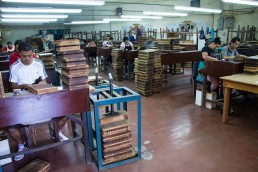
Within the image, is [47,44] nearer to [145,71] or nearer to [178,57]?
[145,71]

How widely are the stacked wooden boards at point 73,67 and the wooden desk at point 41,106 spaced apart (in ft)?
0.30

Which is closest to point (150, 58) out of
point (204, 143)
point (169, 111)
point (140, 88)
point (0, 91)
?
point (140, 88)

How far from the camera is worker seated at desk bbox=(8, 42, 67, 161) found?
2.66 meters

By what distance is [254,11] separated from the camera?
9188 millimetres

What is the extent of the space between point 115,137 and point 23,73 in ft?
4.98

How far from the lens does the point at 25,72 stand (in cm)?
286

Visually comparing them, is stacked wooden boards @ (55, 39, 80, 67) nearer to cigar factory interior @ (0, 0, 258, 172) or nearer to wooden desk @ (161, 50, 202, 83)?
cigar factory interior @ (0, 0, 258, 172)

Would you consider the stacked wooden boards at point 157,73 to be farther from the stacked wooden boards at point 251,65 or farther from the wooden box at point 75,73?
the wooden box at point 75,73

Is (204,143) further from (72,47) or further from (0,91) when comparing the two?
(0,91)

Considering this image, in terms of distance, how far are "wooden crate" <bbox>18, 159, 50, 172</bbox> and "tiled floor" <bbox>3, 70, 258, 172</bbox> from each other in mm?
103

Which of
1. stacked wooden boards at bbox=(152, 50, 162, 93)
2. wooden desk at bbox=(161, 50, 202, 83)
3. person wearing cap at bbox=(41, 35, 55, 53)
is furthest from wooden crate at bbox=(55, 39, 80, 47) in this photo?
person wearing cap at bbox=(41, 35, 55, 53)

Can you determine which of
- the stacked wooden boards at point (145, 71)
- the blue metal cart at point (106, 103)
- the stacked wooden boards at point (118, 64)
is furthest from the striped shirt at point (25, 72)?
the stacked wooden boards at point (118, 64)

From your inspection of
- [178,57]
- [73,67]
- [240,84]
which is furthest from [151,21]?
[73,67]

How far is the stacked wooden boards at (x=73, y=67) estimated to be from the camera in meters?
2.33
